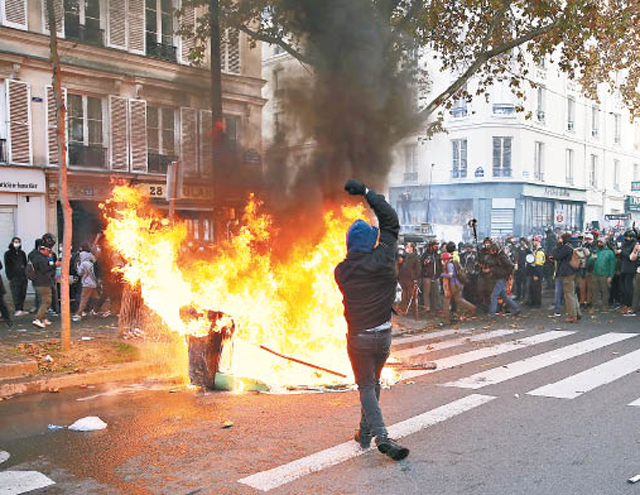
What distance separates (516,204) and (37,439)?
30769 millimetres

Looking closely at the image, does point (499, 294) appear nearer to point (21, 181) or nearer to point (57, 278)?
point (57, 278)

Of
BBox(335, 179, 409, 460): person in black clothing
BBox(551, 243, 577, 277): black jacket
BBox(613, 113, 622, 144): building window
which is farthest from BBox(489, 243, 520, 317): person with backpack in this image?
BBox(613, 113, 622, 144): building window

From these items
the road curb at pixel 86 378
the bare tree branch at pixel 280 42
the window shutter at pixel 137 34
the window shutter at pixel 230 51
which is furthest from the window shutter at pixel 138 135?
the road curb at pixel 86 378

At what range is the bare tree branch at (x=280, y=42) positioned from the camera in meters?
10.6

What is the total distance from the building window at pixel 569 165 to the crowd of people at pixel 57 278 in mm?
31395

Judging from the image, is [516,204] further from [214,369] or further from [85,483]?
[85,483]

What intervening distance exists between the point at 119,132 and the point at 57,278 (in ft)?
23.4

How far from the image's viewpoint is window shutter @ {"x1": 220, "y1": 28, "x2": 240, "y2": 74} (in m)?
14.1

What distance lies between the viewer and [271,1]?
436 inches

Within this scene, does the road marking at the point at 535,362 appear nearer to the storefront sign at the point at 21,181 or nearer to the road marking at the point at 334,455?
the road marking at the point at 334,455

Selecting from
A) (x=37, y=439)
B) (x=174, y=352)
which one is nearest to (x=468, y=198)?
(x=174, y=352)

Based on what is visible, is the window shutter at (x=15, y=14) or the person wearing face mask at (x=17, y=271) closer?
the person wearing face mask at (x=17, y=271)

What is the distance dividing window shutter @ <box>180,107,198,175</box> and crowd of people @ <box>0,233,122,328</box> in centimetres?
243

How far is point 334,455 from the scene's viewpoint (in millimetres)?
4738
